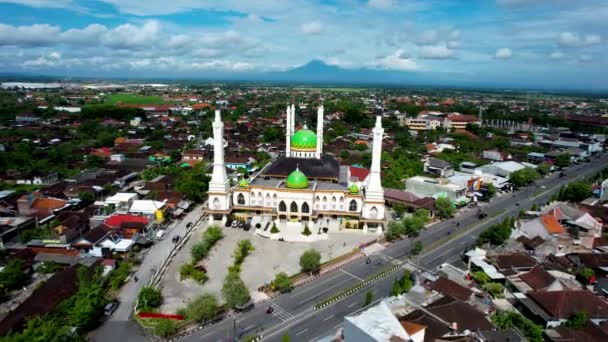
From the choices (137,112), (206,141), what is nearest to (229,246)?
(206,141)

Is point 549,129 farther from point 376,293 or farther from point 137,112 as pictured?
point 137,112

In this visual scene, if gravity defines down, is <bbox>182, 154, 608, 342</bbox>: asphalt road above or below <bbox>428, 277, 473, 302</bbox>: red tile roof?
below

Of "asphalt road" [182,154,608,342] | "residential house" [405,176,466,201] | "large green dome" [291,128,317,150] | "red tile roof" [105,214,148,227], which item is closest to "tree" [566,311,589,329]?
"asphalt road" [182,154,608,342]

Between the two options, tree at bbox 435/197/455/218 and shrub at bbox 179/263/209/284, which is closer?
shrub at bbox 179/263/209/284

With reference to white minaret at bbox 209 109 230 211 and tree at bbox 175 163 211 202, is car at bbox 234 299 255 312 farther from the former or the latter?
tree at bbox 175 163 211 202

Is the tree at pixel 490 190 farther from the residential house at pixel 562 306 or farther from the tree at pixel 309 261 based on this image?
the tree at pixel 309 261

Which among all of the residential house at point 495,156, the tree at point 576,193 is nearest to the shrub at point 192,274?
the tree at point 576,193
